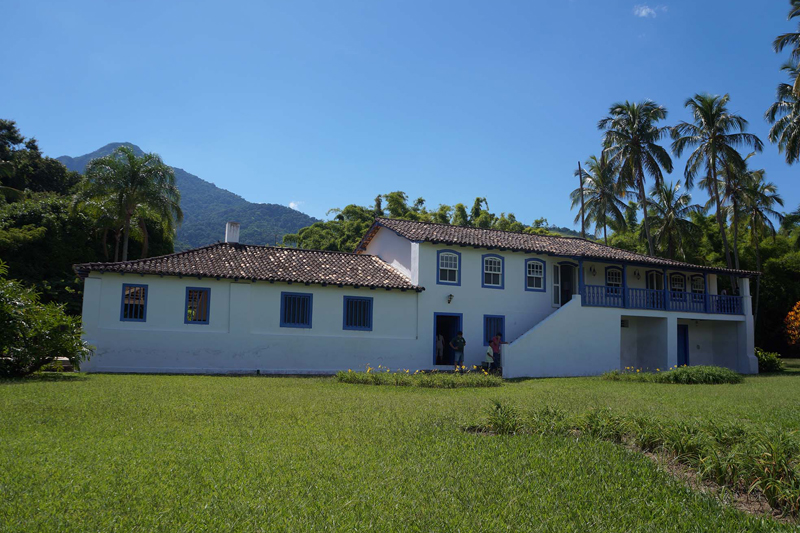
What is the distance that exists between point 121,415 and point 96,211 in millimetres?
24658

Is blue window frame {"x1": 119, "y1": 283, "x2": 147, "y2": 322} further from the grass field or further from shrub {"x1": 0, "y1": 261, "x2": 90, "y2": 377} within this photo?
the grass field

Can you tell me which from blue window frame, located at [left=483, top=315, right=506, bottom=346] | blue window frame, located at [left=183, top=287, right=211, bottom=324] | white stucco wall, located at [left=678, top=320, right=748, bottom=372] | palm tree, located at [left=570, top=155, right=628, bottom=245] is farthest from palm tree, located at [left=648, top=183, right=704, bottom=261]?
blue window frame, located at [left=183, top=287, right=211, bottom=324]

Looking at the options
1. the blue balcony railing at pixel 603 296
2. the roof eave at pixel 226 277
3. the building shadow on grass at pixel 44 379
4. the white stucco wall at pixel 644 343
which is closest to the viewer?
the building shadow on grass at pixel 44 379

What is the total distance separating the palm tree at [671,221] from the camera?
1480 inches

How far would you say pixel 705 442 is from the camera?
261 inches

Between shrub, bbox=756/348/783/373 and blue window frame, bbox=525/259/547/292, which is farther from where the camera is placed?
shrub, bbox=756/348/783/373

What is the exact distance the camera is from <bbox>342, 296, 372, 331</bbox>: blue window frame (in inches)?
859

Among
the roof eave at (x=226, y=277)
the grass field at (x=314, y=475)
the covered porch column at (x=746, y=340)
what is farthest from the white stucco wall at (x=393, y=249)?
the covered porch column at (x=746, y=340)

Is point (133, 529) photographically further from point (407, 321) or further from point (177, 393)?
point (407, 321)

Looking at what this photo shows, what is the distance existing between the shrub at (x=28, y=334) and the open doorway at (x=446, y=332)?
12.9 m

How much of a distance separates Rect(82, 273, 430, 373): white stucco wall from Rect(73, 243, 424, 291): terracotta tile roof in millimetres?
407

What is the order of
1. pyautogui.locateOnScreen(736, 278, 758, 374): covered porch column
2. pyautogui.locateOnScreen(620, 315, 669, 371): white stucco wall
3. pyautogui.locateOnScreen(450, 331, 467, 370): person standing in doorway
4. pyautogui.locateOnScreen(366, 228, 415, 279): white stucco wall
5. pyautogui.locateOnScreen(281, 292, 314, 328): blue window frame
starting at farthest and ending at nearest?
pyautogui.locateOnScreen(736, 278, 758, 374): covered porch column
pyautogui.locateOnScreen(620, 315, 669, 371): white stucco wall
pyautogui.locateOnScreen(366, 228, 415, 279): white stucco wall
pyautogui.locateOnScreen(450, 331, 467, 370): person standing in doorway
pyautogui.locateOnScreen(281, 292, 314, 328): blue window frame

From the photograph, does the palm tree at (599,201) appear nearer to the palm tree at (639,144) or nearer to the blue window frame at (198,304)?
the palm tree at (639,144)

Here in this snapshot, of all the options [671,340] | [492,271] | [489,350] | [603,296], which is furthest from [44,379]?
[671,340]
